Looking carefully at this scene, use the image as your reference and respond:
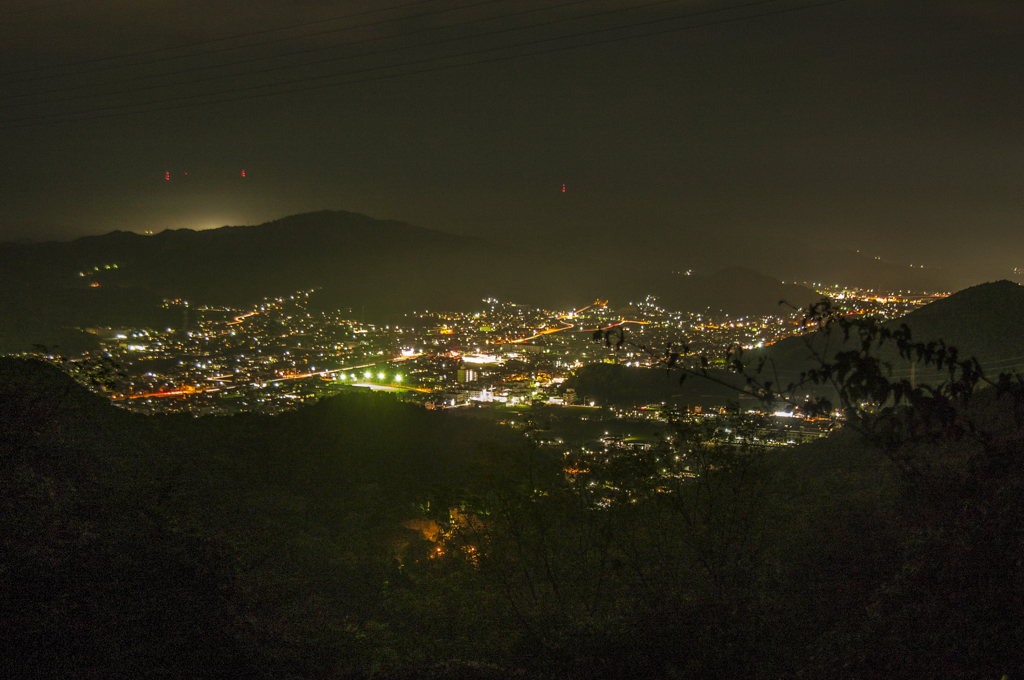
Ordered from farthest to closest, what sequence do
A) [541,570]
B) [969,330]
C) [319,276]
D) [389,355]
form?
[319,276] → [389,355] → [969,330] → [541,570]

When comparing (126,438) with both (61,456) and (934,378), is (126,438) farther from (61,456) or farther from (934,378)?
(934,378)

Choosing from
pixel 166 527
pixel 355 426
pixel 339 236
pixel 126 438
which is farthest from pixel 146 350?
pixel 339 236

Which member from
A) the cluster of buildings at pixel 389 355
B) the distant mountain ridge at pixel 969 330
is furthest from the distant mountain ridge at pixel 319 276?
the distant mountain ridge at pixel 969 330

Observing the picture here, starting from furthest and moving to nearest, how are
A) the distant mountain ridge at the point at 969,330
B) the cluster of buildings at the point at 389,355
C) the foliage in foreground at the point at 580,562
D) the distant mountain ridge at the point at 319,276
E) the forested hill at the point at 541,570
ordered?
the distant mountain ridge at the point at 319,276 → the cluster of buildings at the point at 389,355 → the distant mountain ridge at the point at 969,330 → the forested hill at the point at 541,570 → the foliage in foreground at the point at 580,562

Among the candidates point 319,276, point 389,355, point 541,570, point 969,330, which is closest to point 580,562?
point 541,570

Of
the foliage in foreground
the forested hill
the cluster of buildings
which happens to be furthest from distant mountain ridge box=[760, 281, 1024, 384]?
the forested hill

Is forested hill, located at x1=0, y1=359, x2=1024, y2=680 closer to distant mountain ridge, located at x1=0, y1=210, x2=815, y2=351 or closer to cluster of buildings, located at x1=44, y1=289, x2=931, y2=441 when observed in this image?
cluster of buildings, located at x1=44, y1=289, x2=931, y2=441

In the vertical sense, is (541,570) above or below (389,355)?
below

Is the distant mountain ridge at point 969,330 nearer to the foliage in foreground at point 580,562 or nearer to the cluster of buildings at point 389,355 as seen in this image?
the cluster of buildings at point 389,355

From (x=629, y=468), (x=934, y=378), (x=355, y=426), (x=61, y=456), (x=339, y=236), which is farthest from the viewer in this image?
(x=339, y=236)

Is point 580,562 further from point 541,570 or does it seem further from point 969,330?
point 969,330

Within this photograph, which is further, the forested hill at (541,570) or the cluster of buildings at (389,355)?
the cluster of buildings at (389,355)
